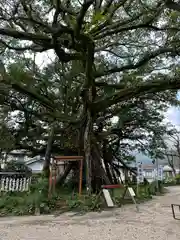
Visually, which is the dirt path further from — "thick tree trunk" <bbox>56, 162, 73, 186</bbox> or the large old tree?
"thick tree trunk" <bbox>56, 162, 73, 186</bbox>

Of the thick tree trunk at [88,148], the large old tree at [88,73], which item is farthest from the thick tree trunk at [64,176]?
the thick tree trunk at [88,148]

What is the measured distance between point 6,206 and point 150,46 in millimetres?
7144

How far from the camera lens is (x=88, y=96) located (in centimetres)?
980

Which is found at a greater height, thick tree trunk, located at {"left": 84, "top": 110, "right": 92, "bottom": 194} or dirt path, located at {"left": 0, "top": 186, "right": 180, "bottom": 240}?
thick tree trunk, located at {"left": 84, "top": 110, "right": 92, "bottom": 194}

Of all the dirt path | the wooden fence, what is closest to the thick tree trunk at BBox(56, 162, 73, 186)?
the wooden fence

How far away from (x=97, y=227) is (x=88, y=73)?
444 centimetres

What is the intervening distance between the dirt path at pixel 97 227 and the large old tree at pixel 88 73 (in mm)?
2705

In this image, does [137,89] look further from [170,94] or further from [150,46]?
[170,94]

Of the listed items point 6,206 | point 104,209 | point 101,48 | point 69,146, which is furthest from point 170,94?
point 6,206

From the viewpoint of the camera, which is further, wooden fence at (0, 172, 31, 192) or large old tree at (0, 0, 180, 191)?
wooden fence at (0, 172, 31, 192)

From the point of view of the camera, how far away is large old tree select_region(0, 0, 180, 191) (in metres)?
→ 6.51

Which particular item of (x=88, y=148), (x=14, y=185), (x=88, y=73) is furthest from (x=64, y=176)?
(x=88, y=73)

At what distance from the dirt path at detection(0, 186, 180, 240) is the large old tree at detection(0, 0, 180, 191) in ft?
8.87

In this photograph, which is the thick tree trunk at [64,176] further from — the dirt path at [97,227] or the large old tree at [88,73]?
the dirt path at [97,227]
